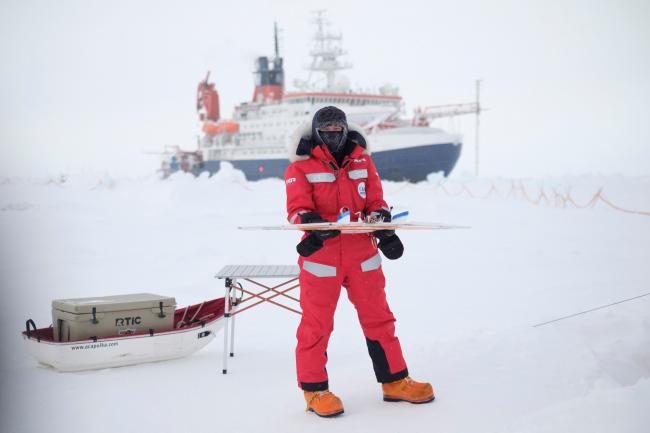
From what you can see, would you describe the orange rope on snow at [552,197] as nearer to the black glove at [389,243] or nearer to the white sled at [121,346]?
the black glove at [389,243]

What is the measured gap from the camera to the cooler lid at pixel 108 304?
11.5 feet

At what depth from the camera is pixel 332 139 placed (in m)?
2.85

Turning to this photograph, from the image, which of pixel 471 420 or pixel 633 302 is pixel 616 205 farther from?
pixel 471 420

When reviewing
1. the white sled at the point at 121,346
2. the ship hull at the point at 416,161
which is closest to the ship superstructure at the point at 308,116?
the ship hull at the point at 416,161

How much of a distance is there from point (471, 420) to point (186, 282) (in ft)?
14.3

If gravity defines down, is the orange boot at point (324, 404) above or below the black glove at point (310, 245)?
below

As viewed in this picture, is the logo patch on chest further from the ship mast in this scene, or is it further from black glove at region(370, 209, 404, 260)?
the ship mast

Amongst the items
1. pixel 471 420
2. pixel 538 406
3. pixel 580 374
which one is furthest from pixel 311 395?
pixel 580 374

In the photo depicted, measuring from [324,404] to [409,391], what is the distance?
1.40 feet

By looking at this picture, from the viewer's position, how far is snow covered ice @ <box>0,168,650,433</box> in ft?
8.64

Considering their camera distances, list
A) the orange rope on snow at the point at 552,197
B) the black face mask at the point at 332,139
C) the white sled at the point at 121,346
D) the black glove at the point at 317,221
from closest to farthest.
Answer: the black glove at the point at 317,221, the black face mask at the point at 332,139, the white sled at the point at 121,346, the orange rope on snow at the point at 552,197

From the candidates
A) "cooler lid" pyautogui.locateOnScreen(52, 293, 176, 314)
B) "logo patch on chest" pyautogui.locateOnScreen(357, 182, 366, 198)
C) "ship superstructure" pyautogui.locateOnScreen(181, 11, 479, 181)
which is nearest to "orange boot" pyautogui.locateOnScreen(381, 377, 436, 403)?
"logo patch on chest" pyautogui.locateOnScreen(357, 182, 366, 198)

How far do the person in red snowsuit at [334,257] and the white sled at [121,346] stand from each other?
47.7 inches

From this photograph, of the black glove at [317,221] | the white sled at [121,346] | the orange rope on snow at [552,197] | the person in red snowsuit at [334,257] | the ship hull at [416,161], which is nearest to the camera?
the black glove at [317,221]
